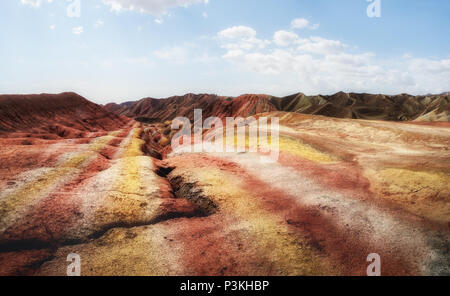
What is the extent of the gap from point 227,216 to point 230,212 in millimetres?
330

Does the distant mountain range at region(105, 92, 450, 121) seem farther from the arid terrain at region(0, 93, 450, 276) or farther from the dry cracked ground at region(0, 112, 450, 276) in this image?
the dry cracked ground at region(0, 112, 450, 276)

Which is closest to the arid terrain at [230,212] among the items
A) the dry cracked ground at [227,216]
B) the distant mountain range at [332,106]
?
the dry cracked ground at [227,216]

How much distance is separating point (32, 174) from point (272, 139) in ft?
63.2

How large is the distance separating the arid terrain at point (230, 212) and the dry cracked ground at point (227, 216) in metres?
0.04

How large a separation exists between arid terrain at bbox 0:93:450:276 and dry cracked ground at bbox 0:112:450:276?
0.04 meters

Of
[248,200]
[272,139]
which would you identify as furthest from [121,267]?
[272,139]

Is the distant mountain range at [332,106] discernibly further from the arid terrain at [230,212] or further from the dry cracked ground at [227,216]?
the dry cracked ground at [227,216]

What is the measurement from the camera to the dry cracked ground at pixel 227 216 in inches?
310

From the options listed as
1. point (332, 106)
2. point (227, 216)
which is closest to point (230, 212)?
point (227, 216)

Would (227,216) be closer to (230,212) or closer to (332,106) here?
(230,212)

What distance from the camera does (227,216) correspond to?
10.8 meters

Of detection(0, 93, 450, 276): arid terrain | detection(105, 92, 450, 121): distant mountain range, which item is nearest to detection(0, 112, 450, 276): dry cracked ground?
detection(0, 93, 450, 276): arid terrain

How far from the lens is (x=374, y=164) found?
15.0 m
